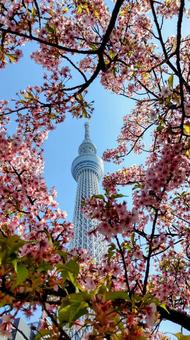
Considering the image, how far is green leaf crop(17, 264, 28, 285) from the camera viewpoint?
4.33 ft

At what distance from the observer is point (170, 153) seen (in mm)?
3252

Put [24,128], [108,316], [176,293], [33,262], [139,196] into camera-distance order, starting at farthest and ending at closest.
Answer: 1. [176,293]
2. [24,128]
3. [139,196]
4. [33,262]
5. [108,316]

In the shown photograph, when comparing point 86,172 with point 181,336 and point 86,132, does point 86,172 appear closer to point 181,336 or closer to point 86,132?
point 86,132

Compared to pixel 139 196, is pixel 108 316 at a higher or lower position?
lower

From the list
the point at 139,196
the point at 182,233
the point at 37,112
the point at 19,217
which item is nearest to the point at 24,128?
the point at 37,112

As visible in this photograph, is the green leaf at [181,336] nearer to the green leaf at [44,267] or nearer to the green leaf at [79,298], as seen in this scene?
the green leaf at [79,298]

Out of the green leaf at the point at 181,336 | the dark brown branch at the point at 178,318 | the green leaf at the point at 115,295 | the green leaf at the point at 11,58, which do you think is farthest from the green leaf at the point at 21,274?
the green leaf at the point at 11,58

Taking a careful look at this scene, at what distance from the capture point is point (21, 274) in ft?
4.40

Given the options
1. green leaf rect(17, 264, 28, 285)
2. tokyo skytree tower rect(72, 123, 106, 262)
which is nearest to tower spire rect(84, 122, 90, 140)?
tokyo skytree tower rect(72, 123, 106, 262)

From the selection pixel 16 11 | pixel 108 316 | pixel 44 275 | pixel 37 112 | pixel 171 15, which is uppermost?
pixel 171 15

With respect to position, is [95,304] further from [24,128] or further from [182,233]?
[182,233]

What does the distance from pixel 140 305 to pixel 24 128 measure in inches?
142

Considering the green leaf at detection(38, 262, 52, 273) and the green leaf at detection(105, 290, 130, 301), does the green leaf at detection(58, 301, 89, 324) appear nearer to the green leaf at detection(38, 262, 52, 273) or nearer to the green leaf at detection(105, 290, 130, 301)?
the green leaf at detection(105, 290, 130, 301)

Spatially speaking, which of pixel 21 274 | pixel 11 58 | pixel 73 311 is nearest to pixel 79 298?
pixel 73 311
